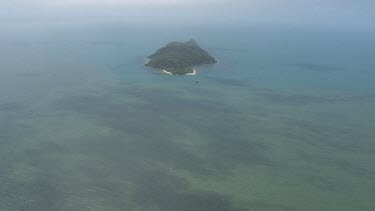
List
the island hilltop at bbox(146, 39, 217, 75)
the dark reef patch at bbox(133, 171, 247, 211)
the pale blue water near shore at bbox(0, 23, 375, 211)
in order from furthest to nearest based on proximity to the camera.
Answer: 1. the island hilltop at bbox(146, 39, 217, 75)
2. the pale blue water near shore at bbox(0, 23, 375, 211)
3. the dark reef patch at bbox(133, 171, 247, 211)

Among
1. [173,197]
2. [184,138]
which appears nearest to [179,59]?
[184,138]

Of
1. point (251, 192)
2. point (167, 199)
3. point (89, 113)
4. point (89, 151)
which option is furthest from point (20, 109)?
point (251, 192)

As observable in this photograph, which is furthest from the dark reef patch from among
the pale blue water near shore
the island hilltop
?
the island hilltop

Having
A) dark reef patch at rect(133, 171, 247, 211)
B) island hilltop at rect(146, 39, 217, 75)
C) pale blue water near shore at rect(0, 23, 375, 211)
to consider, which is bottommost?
dark reef patch at rect(133, 171, 247, 211)

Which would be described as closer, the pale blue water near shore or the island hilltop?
the pale blue water near shore

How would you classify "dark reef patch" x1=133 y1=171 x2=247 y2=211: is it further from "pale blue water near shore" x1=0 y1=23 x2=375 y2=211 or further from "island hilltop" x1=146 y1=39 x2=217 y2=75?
"island hilltop" x1=146 y1=39 x2=217 y2=75

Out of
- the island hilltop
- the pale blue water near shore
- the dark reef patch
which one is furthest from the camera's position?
the island hilltop

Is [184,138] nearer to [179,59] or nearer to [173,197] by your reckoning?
[173,197]

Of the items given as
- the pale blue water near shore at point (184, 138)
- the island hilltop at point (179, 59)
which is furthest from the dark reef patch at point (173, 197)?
the island hilltop at point (179, 59)
